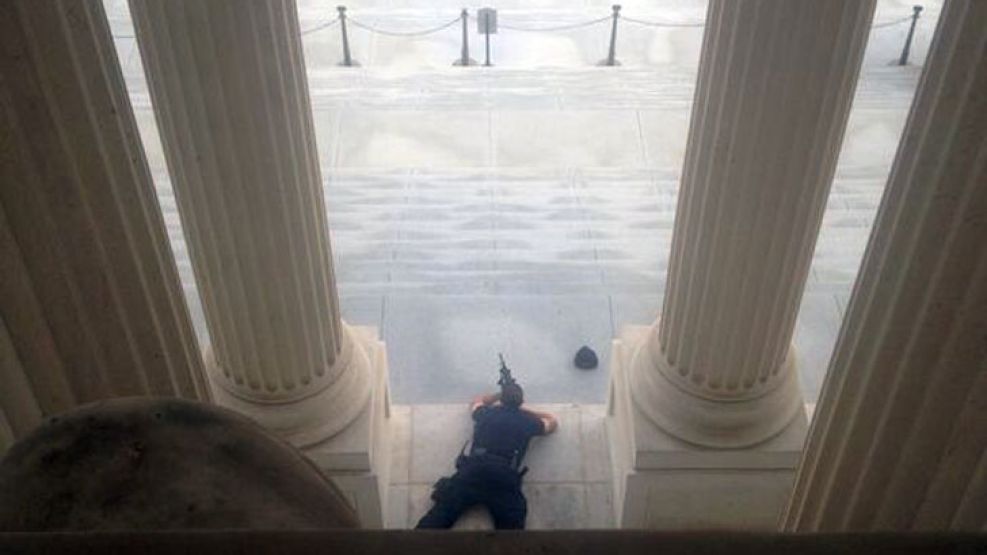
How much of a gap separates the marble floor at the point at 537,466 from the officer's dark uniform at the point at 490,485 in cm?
15

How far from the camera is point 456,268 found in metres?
13.1

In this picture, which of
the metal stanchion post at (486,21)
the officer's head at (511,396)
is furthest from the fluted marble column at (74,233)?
the metal stanchion post at (486,21)

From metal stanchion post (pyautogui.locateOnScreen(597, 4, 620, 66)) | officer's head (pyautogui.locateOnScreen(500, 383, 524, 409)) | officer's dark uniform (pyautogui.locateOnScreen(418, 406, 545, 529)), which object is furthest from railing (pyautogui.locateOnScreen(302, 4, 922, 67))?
officer's dark uniform (pyautogui.locateOnScreen(418, 406, 545, 529))

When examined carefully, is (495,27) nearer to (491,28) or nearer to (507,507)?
(491,28)

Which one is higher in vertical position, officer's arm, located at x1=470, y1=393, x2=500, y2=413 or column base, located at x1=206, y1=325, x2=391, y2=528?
column base, located at x1=206, y1=325, x2=391, y2=528

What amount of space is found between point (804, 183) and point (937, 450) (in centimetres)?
232

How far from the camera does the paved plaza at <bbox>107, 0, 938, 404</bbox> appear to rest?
38.8 feet

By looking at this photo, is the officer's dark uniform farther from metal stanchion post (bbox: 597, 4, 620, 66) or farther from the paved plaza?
metal stanchion post (bbox: 597, 4, 620, 66)

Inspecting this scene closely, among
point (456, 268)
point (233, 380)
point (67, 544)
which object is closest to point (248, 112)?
point (233, 380)

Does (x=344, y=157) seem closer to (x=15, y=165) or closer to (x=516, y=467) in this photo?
(x=516, y=467)

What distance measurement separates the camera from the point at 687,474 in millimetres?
8625

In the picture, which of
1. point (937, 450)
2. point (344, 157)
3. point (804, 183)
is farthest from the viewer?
point (344, 157)

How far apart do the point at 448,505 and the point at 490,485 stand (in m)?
0.41

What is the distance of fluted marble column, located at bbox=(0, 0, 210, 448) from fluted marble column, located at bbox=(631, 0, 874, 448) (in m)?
3.47
